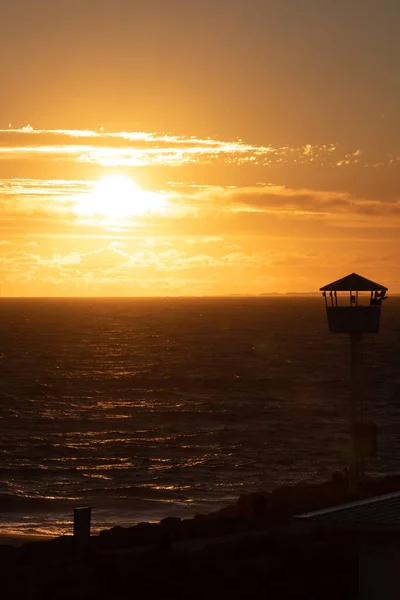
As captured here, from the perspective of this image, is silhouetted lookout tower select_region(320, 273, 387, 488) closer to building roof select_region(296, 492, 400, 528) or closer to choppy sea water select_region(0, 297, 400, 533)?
choppy sea water select_region(0, 297, 400, 533)

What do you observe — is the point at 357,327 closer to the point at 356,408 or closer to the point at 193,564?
the point at 356,408

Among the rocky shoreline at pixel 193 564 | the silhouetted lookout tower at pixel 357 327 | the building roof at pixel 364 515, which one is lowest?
the rocky shoreline at pixel 193 564

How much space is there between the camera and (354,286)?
35656mm

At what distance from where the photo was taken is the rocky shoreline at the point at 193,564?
22812 millimetres

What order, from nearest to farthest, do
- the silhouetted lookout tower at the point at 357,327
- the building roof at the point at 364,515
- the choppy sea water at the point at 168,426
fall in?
1. the building roof at the point at 364,515
2. the silhouetted lookout tower at the point at 357,327
3. the choppy sea water at the point at 168,426

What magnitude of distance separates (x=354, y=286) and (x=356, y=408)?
416cm

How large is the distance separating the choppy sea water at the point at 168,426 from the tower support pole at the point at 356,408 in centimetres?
775

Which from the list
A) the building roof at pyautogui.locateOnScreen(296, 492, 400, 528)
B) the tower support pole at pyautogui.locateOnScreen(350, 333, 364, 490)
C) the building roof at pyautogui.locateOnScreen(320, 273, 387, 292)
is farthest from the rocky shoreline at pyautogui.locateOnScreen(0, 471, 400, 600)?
the building roof at pyautogui.locateOnScreen(320, 273, 387, 292)

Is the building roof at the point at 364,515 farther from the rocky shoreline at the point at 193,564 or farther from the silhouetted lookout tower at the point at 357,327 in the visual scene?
the silhouetted lookout tower at the point at 357,327

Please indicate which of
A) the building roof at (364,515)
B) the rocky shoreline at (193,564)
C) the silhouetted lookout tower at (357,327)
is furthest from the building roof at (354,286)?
the building roof at (364,515)

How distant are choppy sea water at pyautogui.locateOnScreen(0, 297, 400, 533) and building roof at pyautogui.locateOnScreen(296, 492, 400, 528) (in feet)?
64.2

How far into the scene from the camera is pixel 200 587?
75.3 ft

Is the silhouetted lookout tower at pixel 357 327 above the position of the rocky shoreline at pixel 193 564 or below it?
above

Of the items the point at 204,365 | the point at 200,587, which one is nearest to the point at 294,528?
the point at 200,587
